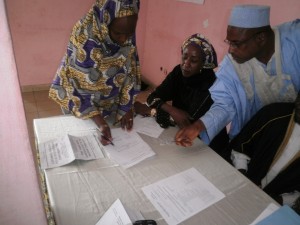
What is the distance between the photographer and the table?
32.0 inches

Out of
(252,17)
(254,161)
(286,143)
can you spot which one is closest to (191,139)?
(254,161)

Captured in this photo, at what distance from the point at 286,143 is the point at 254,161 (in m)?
0.17

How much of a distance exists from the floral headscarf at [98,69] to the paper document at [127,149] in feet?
0.64

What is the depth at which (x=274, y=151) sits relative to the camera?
1197 millimetres

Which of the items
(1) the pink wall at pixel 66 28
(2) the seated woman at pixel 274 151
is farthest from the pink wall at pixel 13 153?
(1) the pink wall at pixel 66 28

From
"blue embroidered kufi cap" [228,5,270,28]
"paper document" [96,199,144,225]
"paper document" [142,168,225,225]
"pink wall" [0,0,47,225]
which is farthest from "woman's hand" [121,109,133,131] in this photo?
"pink wall" [0,0,47,225]

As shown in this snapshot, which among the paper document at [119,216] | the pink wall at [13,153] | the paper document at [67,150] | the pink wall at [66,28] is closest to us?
the pink wall at [13,153]

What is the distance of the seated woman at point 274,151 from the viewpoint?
113 cm

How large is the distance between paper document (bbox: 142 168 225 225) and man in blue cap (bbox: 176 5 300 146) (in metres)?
0.25

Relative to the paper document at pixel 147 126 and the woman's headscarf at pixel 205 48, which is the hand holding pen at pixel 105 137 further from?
the woman's headscarf at pixel 205 48

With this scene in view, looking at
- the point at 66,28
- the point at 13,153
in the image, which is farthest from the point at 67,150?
the point at 66,28

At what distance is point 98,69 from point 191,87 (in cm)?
71

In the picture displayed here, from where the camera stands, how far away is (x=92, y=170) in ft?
3.22

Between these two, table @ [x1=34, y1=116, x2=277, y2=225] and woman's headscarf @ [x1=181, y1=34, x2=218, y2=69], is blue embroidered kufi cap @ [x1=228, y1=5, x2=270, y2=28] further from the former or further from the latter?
table @ [x1=34, y1=116, x2=277, y2=225]
